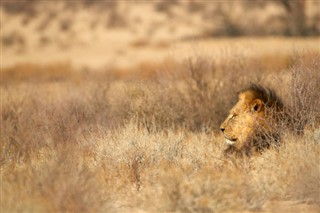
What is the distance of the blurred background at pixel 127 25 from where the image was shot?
3656cm

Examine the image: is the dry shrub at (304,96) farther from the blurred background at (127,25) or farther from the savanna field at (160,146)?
the blurred background at (127,25)

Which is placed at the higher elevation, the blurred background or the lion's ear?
the lion's ear

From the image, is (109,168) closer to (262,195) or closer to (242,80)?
(262,195)

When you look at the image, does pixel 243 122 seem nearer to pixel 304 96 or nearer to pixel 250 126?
pixel 250 126

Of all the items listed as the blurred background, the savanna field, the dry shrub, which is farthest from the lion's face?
the blurred background

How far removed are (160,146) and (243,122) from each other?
4.41 feet

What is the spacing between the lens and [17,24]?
47.8 meters

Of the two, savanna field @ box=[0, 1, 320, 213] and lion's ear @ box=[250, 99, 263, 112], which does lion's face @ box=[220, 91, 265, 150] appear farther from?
savanna field @ box=[0, 1, 320, 213]

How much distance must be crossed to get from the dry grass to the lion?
0.25 metres

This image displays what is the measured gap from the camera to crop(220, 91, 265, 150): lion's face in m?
9.61

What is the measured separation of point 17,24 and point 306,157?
136ft

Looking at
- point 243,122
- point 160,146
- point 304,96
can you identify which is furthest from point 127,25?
point 243,122

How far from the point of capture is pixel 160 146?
399 inches

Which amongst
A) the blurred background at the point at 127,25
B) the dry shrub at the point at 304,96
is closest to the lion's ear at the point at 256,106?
the dry shrub at the point at 304,96
